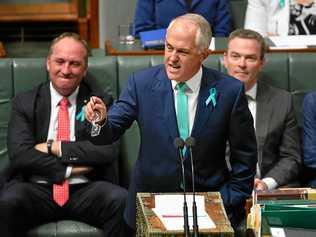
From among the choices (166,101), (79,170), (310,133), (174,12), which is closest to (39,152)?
(79,170)

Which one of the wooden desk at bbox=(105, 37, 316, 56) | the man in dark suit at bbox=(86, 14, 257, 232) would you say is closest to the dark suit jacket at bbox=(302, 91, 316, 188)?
the wooden desk at bbox=(105, 37, 316, 56)

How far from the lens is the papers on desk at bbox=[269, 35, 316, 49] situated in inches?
170

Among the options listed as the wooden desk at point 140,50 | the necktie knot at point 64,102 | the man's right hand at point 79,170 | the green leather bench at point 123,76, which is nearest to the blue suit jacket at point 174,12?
the wooden desk at point 140,50

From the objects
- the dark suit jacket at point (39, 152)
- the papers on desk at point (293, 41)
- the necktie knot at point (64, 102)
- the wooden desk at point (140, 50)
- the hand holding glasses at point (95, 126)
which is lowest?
the dark suit jacket at point (39, 152)

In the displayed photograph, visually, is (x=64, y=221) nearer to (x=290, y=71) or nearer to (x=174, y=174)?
(x=174, y=174)

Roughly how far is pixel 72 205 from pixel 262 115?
3.19 ft

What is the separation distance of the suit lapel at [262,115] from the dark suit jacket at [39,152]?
66cm

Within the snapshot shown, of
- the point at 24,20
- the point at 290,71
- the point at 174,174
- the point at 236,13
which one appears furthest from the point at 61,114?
the point at 24,20

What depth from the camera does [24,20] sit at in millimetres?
6574

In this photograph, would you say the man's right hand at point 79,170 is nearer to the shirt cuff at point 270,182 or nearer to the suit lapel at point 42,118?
the suit lapel at point 42,118

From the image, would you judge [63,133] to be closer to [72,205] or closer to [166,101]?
[72,205]

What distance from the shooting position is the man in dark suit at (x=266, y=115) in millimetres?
3785

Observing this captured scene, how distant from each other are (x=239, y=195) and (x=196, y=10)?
6.59ft

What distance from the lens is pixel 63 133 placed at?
379 cm
